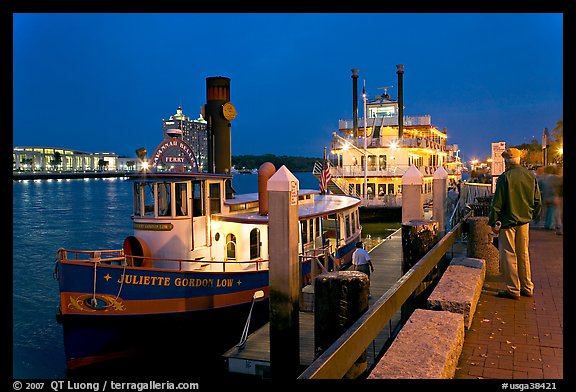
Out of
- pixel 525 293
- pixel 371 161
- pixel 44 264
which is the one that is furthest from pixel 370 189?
pixel 525 293

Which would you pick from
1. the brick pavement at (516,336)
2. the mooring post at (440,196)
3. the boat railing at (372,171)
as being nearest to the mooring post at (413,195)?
the mooring post at (440,196)

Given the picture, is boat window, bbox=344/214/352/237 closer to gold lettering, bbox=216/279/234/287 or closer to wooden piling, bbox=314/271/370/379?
gold lettering, bbox=216/279/234/287

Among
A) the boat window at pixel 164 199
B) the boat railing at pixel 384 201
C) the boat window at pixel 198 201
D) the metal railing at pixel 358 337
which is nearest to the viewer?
the metal railing at pixel 358 337

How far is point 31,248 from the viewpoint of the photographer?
3294cm

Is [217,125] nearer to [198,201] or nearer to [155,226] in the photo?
[198,201]

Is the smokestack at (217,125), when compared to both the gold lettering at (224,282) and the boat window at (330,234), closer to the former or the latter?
the boat window at (330,234)

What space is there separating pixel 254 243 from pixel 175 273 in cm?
315

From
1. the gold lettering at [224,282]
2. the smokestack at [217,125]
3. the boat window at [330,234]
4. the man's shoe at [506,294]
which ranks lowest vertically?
the gold lettering at [224,282]

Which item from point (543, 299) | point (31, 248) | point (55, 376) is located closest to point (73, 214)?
point (31, 248)

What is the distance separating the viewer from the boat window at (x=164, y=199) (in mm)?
12227

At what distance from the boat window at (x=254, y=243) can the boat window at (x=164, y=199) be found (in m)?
2.53

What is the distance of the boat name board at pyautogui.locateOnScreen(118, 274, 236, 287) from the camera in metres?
10.5

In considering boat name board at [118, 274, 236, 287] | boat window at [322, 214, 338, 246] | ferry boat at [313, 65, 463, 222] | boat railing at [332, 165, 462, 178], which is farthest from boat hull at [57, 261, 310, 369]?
boat railing at [332, 165, 462, 178]

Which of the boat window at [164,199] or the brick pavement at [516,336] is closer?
the brick pavement at [516,336]
